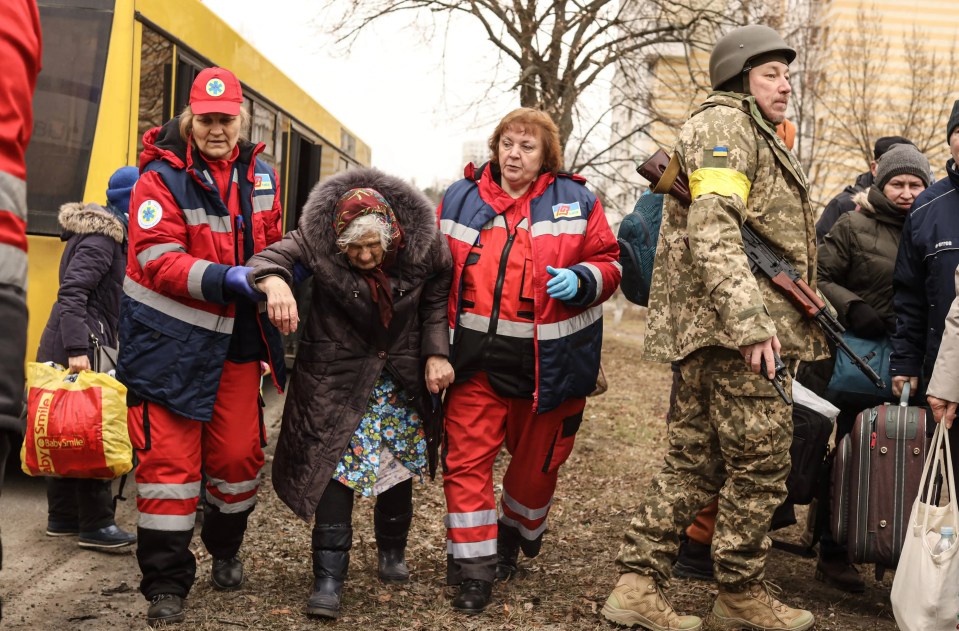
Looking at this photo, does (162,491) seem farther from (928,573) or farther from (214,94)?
(928,573)

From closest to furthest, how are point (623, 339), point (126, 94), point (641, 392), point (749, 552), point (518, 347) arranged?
1. point (749, 552)
2. point (518, 347)
3. point (126, 94)
4. point (641, 392)
5. point (623, 339)

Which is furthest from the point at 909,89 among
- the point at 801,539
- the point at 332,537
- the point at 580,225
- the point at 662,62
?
the point at 332,537

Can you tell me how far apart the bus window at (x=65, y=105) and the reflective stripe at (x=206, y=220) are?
105 inches

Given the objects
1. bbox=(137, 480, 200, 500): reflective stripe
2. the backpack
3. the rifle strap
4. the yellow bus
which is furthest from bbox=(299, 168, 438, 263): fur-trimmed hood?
the yellow bus

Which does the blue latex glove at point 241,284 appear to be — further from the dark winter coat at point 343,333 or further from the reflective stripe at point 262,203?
the reflective stripe at point 262,203

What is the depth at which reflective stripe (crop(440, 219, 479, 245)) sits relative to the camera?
4.41 meters

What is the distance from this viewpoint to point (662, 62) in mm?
13461

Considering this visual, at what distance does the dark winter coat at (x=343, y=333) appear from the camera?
414 cm

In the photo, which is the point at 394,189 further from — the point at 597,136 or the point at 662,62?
the point at 662,62

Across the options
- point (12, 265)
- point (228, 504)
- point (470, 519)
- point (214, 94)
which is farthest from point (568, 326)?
point (12, 265)

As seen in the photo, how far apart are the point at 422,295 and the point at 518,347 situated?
1.53 ft

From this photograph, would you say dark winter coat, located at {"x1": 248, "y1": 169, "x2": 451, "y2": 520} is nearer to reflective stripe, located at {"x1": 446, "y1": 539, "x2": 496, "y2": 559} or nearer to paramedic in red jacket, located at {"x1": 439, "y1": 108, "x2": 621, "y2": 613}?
paramedic in red jacket, located at {"x1": 439, "y1": 108, "x2": 621, "y2": 613}

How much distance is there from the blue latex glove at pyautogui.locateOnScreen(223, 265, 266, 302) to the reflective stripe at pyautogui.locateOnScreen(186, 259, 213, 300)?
0.29 ft

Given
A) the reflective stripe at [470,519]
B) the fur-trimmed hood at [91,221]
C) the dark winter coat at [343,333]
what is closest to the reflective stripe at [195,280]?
the dark winter coat at [343,333]
